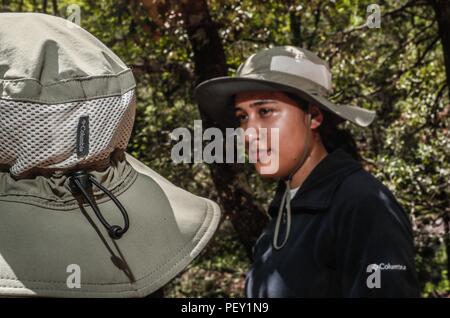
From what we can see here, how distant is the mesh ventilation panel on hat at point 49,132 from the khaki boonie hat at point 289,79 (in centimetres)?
166

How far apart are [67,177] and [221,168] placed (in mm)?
4084

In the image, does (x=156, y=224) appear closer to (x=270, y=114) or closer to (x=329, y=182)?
(x=329, y=182)

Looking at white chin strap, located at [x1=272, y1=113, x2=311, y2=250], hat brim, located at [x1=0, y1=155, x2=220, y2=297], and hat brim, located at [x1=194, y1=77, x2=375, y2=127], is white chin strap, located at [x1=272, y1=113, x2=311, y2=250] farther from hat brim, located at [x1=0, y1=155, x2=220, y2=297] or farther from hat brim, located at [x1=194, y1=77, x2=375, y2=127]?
hat brim, located at [x1=0, y1=155, x2=220, y2=297]

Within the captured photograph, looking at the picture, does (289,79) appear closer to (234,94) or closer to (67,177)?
(234,94)

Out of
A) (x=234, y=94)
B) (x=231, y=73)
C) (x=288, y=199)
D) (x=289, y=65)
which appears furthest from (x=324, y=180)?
(x=231, y=73)

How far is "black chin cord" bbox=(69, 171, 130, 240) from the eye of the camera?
114 cm

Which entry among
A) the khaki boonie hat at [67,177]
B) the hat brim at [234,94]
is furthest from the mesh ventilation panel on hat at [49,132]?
the hat brim at [234,94]

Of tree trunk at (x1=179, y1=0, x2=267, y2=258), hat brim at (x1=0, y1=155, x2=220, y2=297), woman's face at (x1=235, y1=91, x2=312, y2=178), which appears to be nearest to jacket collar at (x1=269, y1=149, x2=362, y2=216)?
woman's face at (x1=235, y1=91, x2=312, y2=178)

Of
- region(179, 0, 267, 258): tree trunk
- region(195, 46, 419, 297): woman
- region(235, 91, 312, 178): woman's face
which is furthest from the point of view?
region(179, 0, 267, 258): tree trunk

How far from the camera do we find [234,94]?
10.4 ft

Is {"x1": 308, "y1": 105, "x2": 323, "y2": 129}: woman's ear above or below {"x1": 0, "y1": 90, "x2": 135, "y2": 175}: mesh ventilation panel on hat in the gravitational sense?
below

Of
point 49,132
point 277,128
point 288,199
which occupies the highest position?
point 49,132

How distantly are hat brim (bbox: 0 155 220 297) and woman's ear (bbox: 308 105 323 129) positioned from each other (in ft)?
5.31

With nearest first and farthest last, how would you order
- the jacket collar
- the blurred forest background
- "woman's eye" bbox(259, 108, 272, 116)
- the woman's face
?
the jacket collar → the woman's face → "woman's eye" bbox(259, 108, 272, 116) → the blurred forest background
